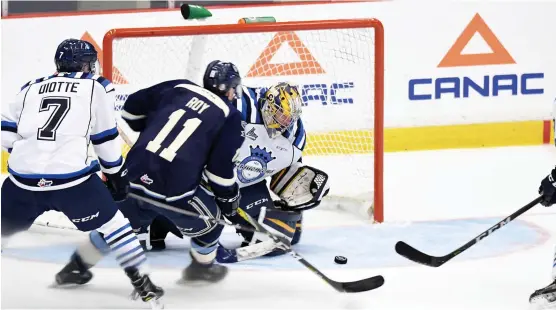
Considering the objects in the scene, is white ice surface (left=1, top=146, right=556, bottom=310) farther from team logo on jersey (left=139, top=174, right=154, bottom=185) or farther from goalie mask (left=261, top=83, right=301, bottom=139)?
goalie mask (left=261, top=83, right=301, bottom=139)

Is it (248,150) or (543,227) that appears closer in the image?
(248,150)

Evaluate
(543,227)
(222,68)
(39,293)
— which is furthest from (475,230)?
(39,293)

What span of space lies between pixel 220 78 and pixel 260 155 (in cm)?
61

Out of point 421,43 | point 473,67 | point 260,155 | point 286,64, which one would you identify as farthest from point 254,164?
point 473,67

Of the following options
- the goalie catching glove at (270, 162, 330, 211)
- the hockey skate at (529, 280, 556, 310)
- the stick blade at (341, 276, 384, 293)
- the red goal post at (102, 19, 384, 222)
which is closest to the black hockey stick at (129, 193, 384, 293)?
the stick blade at (341, 276, 384, 293)

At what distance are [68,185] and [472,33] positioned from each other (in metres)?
3.58

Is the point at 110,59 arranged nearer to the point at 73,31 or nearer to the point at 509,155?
the point at 73,31

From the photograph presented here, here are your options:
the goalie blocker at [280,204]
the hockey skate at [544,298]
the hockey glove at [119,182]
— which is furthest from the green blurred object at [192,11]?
the hockey skate at [544,298]

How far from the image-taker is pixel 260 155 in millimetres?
4168

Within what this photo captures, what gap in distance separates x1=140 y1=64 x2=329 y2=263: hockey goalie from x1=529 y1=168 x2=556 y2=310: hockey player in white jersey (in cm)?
107

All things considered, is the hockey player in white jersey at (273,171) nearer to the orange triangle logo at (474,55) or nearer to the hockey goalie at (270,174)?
the hockey goalie at (270,174)

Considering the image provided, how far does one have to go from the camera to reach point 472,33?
616 cm

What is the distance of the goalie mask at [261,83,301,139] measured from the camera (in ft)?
13.1

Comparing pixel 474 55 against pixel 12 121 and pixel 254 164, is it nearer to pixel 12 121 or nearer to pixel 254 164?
pixel 254 164
